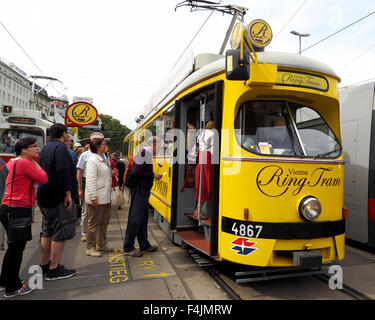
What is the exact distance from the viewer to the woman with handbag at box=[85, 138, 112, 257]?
4674 millimetres

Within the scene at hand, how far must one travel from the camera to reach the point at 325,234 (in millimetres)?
3502

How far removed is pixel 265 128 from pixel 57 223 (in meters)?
3.00

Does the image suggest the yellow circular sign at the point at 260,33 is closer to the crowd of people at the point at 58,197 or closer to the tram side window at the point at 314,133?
the tram side window at the point at 314,133

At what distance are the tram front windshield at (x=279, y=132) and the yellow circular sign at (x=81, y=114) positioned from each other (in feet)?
14.8

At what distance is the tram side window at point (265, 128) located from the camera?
361 centimetres

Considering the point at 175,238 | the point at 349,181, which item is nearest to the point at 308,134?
the point at 349,181

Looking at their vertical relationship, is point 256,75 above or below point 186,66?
below

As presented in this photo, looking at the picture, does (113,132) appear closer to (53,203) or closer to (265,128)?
(53,203)

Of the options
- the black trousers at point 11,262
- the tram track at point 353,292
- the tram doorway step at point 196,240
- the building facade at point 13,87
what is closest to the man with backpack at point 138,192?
the tram doorway step at point 196,240

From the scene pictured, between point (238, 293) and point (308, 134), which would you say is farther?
point (308, 134)

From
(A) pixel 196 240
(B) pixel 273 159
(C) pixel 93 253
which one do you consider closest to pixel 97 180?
(C) pixel 93 253

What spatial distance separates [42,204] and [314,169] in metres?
3.50

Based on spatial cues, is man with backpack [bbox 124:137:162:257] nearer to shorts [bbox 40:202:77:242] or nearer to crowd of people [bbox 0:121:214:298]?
crowd of people [bbox 0:121:214:298]
